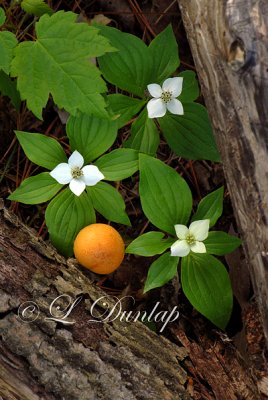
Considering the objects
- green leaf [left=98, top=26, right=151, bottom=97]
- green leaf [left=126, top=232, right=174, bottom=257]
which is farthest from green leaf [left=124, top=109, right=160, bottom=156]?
green leaf [left=126, top=232, right=174, bottom=257]

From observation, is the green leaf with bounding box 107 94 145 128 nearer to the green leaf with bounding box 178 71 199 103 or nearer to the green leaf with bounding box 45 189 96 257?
the green leaf with bounding box 178 71 199 103

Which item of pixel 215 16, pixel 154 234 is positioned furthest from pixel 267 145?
pixel 154 234

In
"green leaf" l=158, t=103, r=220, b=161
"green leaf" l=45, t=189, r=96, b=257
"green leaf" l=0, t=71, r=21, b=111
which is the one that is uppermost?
"green leaf" l=158, t=103, r=220, b=161

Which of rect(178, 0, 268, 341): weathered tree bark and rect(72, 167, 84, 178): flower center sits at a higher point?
rect(178, 0, 268, 341): weathered tree bark

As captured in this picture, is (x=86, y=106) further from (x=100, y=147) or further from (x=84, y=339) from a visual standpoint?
(x=84, y=339)

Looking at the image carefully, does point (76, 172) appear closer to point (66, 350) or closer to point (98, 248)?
point (98, 248)

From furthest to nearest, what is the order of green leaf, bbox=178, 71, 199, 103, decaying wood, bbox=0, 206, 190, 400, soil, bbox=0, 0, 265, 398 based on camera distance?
soil, bbox=0, 0, 265, 398 → green leaf, bbox=178, 71, 199, 103 → decaying wood, bbox=0, 206, 190, 400
